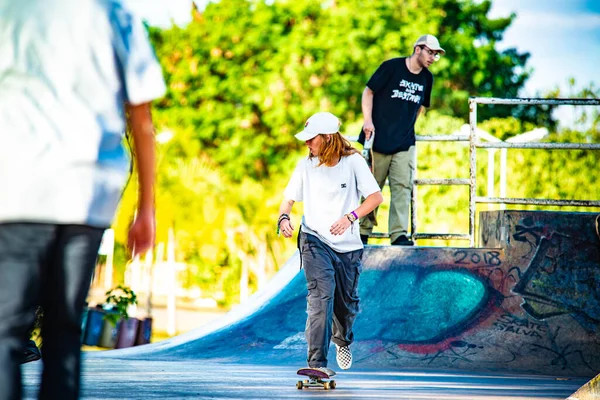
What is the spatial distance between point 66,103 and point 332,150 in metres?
3.88

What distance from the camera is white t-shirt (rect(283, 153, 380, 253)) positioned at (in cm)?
693

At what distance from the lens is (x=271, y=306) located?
987 cm

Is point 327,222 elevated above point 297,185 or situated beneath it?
situated beneath

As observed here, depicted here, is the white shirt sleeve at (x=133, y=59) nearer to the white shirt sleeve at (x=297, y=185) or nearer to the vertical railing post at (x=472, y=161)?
the white shirt sleeve at (x=297, y=185)

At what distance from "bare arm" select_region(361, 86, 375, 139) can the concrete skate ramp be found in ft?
3.39

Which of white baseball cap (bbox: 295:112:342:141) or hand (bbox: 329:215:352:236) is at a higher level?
white baseball cap (bbox: 295:112:342:141)

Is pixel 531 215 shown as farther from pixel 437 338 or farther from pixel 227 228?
pixel 227 228

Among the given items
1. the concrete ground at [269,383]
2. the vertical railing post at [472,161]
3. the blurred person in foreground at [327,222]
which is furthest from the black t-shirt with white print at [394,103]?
the blurred person in foreground at [327,222]

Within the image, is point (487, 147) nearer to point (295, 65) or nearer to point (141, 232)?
point (141, 232)

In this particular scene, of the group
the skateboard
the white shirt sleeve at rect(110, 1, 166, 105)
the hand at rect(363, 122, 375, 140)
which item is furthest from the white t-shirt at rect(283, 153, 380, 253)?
the white shirt sleeve at rect(110, 1, 166, 105)

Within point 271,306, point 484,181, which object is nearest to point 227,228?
point 484,181

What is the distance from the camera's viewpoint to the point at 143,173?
10.9 ft

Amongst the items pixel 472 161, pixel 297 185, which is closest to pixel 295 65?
pixel 472 161

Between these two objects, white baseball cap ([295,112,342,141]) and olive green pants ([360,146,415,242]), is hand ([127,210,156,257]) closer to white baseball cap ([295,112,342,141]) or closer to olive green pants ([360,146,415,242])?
white baseball cap ([295,112,342,141])
